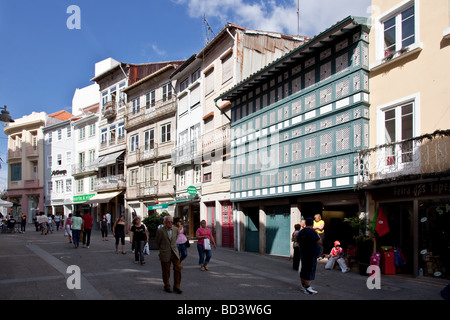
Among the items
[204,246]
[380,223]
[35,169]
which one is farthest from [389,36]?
[35,169]

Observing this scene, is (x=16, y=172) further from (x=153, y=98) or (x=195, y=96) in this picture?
(x=195, y=96)

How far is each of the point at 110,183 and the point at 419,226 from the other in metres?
29.4

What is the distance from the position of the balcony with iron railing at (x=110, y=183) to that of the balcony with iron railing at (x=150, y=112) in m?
4.52

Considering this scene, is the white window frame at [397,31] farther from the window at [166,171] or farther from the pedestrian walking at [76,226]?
the window at [166,171]

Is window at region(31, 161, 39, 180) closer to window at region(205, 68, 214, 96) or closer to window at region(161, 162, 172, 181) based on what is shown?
window at region(161, 162, 172, 181)

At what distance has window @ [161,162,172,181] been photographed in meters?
29.4

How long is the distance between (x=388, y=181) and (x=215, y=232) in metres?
12.8

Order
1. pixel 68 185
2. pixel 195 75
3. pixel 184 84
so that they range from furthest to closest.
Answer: pixel 68 185
pixel 184 84
pixel 195 75

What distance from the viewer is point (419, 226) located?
11.2 metres

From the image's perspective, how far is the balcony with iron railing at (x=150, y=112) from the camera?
1162 inches

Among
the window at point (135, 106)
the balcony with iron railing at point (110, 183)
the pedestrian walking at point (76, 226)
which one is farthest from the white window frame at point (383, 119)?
the balcony with iron railing at point (110, 183)

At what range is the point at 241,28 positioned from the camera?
2156cm

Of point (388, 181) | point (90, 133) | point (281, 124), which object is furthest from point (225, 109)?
point (90, 133)

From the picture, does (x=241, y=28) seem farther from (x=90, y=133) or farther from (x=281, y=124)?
(x=90, y=133)
